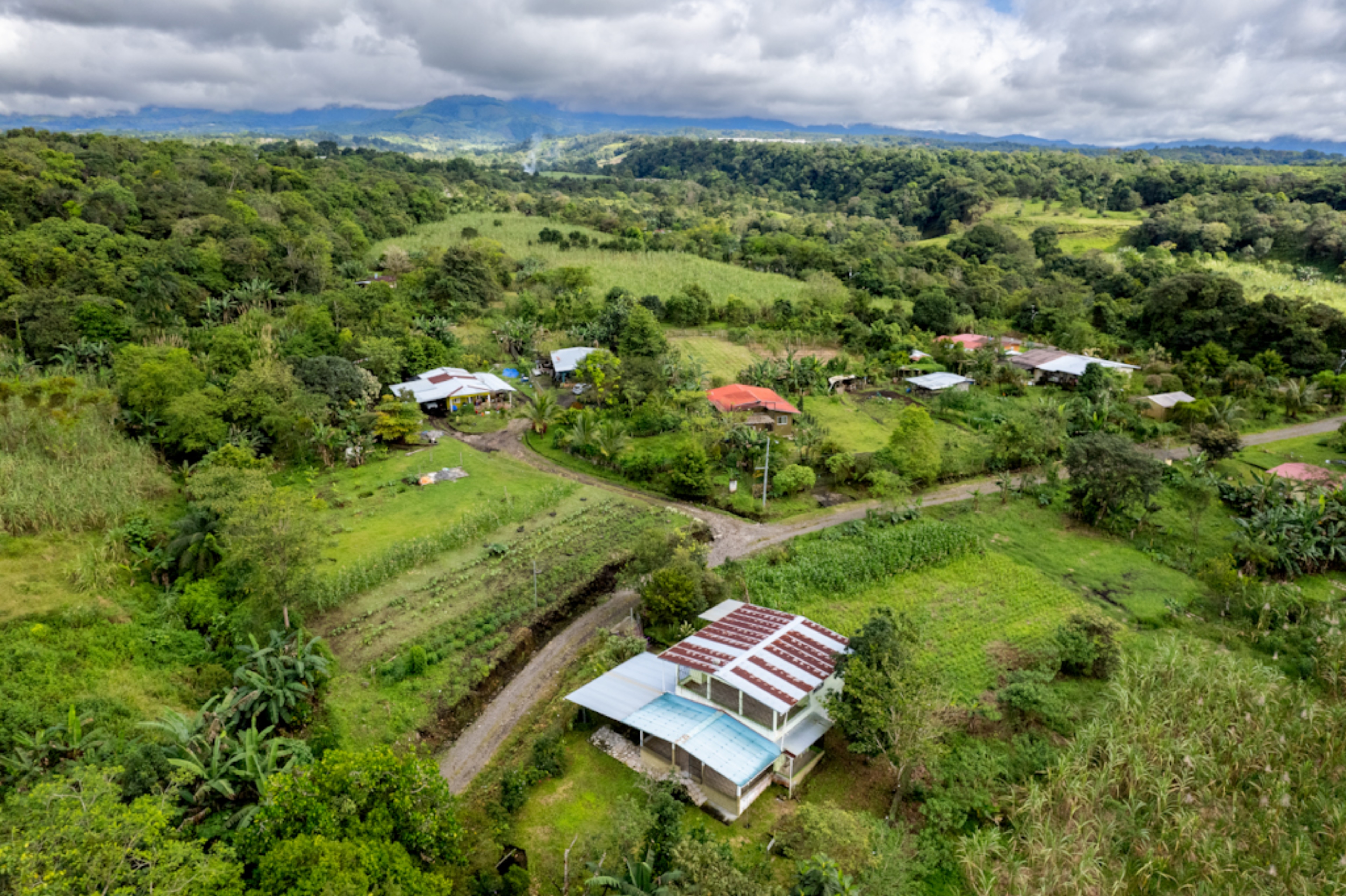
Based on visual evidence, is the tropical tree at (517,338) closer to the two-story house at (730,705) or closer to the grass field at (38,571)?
the grass field at (38,571)

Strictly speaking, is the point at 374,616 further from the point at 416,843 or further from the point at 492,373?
the point at 492,373

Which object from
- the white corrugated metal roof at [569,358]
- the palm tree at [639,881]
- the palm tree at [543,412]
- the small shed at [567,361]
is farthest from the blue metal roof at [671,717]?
the white corrugated metal roof at [569,358]

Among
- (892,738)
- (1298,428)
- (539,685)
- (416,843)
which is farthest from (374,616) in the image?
(1298,428)

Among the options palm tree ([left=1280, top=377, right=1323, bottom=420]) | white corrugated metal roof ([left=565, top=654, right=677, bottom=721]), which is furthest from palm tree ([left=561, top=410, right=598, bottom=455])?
palm tree ([left=1280, top=377, right=1323, bottom=420])

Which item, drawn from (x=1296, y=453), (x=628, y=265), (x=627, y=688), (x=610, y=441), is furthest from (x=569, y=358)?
(x=1296, y=453)

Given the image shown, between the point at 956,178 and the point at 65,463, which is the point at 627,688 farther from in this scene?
the point at 956,178

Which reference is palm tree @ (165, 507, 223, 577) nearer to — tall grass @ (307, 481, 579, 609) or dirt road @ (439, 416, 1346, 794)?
tall grass @ (307, 481, 579, 609)
